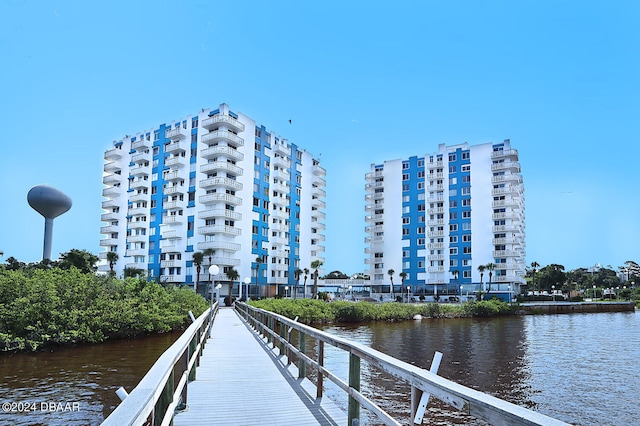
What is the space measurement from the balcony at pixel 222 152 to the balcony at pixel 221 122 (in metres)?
3.05

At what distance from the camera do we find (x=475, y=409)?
2922 mm

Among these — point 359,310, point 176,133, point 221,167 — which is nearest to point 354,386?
point 359,310

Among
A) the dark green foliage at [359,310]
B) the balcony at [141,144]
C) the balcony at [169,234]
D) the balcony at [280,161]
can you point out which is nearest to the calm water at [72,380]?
the dark green foliage at [359,310]

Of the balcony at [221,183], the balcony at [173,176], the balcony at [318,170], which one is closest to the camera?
the balcony at [221,183]

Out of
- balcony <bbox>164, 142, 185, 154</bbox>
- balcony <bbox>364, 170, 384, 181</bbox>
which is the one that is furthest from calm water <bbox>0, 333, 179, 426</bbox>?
balcony <bbox>364, 170, 384, 181</bbox>

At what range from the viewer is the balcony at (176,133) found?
7419 cm

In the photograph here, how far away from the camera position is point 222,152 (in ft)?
227

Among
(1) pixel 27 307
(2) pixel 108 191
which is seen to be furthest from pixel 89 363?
(2) pixel 108 191

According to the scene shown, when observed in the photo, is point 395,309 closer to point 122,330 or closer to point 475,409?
point 122,330

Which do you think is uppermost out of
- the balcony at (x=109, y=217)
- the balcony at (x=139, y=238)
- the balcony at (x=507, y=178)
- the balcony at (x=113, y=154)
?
the balcony at (x=113, y=154)

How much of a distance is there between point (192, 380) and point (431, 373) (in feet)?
21.8

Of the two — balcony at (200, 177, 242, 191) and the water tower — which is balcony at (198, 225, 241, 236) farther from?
the water tower

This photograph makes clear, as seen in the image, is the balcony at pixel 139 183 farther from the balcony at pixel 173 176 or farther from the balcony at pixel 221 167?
the balcony at pixel 221 167

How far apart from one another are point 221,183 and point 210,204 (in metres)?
3.67
